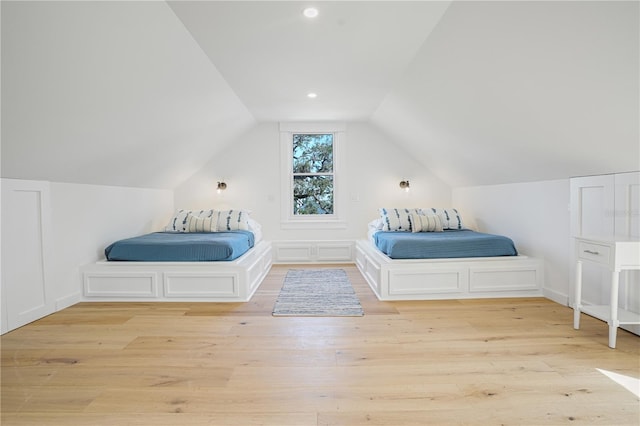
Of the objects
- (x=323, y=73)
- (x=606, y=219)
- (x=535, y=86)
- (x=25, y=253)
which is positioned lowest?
(x=25, y=253)

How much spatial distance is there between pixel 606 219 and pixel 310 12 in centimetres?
276

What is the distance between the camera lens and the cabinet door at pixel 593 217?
272 centimetres

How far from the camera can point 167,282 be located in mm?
3369

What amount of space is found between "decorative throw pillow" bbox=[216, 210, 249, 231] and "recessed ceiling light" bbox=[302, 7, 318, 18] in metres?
2.89

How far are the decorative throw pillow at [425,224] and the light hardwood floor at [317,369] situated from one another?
4.74ft

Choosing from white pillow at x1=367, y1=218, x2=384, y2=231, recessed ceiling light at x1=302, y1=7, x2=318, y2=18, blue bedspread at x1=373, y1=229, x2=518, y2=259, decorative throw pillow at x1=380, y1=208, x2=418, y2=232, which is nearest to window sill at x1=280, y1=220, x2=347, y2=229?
white pillow at x1=367, y1=218, x2=384, y2=231

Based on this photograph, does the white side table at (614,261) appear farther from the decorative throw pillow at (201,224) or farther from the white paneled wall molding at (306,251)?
the decorative throw pillow at (201,224)

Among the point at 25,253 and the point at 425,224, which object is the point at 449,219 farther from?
the point at 25,253

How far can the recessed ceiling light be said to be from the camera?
85.2 inches

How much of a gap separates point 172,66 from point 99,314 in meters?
2.22

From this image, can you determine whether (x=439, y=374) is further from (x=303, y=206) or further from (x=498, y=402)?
(x=303, y=206)

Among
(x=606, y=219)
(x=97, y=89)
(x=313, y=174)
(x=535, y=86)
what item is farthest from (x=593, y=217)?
(x=97, y=89)

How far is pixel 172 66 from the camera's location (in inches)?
104

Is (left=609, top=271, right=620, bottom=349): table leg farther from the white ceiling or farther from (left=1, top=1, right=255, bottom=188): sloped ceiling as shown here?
(left=1, top=1, right=255, bottom=188): sloped ceiling
